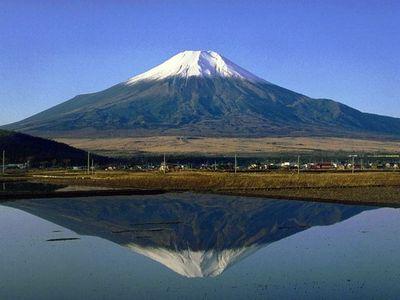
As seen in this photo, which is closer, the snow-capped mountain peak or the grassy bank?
A: the snow-capped mountain peak

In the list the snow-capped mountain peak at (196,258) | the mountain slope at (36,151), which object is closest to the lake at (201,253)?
the snow-capped mountain peak at (196,258)

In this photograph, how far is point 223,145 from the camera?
462 ft

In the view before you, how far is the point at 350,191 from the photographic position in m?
35.3

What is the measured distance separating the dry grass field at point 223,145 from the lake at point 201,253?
3973 inches

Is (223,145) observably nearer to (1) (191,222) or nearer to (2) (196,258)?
(1) (191,222)

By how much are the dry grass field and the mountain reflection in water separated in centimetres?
9472

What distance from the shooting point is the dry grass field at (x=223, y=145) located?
13125 centimetres

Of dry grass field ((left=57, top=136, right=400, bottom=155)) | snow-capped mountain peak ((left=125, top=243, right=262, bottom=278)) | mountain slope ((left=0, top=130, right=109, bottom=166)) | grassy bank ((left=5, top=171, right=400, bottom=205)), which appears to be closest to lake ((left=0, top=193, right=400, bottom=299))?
snow-capped mountain peak ((left=125, top=243, right=262, bottom=278))

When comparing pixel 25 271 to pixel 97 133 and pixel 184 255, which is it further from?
pixel 97 133

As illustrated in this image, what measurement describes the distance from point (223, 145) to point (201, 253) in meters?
125

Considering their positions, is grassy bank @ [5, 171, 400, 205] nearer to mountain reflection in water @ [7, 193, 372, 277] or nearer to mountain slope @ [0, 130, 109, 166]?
mountain reflection in water @ [7, 193, 372, 277]

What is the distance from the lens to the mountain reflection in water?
15.6 m

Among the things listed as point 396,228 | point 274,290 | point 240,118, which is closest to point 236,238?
point 396,228

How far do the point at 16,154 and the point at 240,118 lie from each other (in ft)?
343
